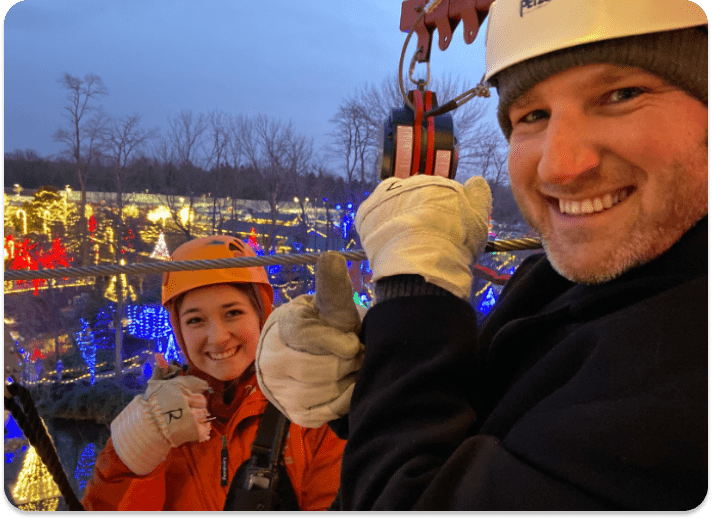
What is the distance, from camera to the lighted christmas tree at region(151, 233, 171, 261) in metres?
10.4

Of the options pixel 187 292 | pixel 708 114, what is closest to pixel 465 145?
pixel 187 292

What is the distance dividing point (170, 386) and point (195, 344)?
0.22 m

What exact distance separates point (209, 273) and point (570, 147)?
1.44 m

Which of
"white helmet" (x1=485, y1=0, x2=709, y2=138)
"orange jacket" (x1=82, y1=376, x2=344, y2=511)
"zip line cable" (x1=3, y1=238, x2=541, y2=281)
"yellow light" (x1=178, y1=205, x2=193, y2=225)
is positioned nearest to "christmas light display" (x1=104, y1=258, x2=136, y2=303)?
"yellow light" (x1=178, y1=205, x2=193, y2=225)

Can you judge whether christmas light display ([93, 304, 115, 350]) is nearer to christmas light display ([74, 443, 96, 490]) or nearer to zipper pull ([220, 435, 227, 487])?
christmas light display ([74, 443, 96, 490])

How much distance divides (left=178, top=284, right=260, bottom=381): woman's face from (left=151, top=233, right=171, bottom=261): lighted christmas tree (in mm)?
9026

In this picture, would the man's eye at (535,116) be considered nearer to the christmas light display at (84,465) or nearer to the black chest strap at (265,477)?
the black chest strap at (265,477)

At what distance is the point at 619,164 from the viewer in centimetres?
72

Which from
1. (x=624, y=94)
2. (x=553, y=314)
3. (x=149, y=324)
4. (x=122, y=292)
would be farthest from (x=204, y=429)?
(x=122, y=292)

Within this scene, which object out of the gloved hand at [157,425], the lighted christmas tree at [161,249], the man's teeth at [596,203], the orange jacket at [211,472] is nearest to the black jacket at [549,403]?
the man's teeth at [596,203]

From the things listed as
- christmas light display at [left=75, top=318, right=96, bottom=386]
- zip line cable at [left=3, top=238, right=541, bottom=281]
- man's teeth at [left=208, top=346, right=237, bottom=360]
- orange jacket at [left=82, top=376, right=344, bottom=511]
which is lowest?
christmas light display at [left=75, top=318, right=96, bottom=386]

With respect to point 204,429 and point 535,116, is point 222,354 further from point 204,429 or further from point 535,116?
point 535,116

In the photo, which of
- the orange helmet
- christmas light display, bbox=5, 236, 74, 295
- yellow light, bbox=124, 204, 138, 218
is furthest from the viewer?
yellow light, bbox=124, 204, 138, 218

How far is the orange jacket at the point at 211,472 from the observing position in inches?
60.4
